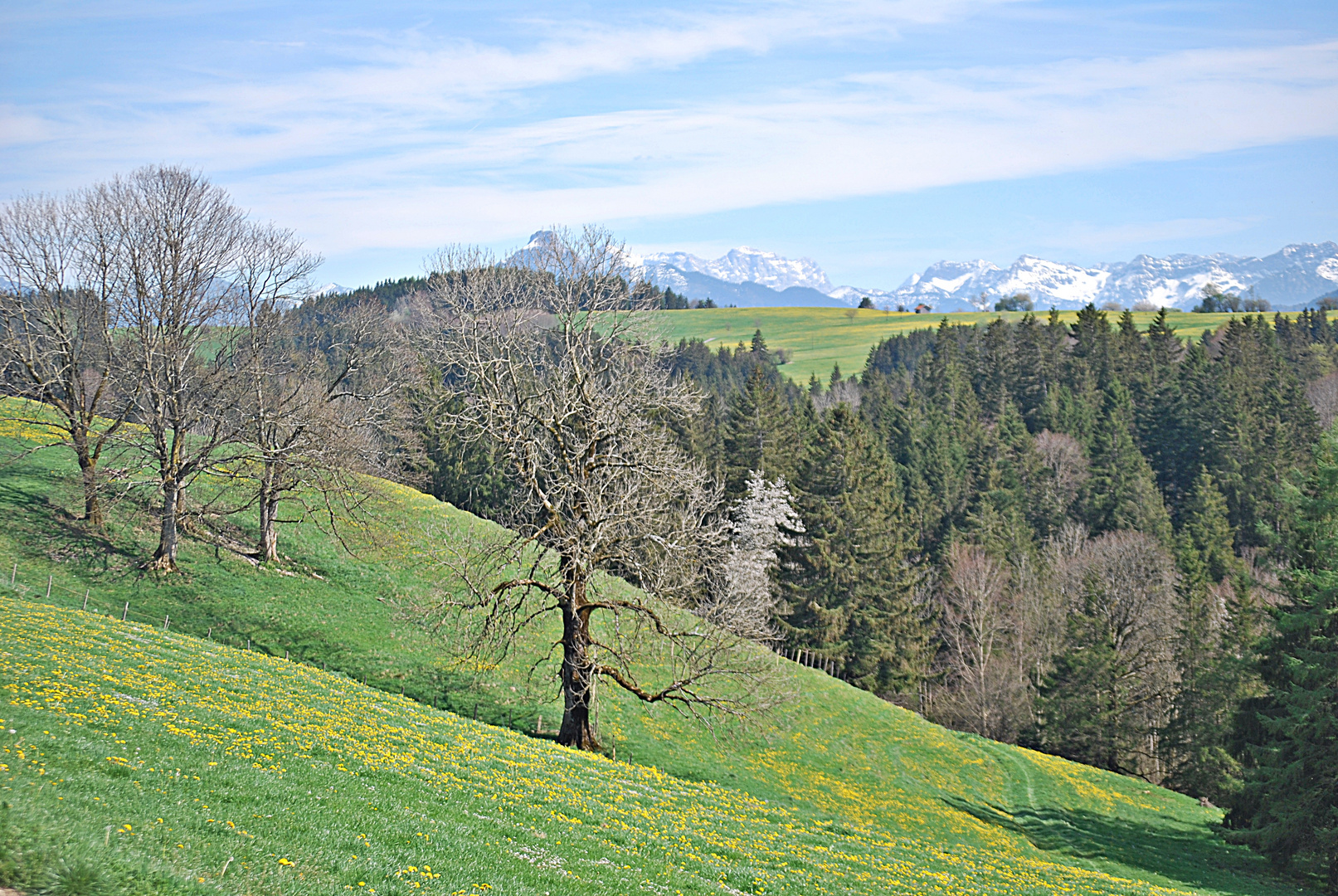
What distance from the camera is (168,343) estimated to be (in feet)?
101

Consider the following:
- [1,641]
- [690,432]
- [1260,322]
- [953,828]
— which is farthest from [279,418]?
[1260,322]

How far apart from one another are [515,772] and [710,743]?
13720mm

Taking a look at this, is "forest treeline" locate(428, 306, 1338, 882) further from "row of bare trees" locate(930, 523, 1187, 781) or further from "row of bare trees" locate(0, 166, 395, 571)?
"row of bare trees" locate(0, 166, 395, 571)

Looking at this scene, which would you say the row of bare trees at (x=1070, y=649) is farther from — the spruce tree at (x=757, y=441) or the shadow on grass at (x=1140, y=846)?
the spruce tree at (x=757, y=441)

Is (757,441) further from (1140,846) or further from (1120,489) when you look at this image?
(1140,846)

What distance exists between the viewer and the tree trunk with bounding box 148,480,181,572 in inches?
1220

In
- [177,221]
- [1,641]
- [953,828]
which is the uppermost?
[177,221]

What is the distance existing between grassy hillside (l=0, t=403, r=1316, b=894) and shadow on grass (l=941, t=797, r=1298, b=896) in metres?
0.16

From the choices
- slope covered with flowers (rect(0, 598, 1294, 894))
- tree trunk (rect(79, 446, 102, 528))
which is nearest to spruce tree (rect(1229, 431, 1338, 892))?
slope covered with flowers (rect(0, 598, 1294, 894))

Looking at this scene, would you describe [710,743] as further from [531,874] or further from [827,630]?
[827,630]

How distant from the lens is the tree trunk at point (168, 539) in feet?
102

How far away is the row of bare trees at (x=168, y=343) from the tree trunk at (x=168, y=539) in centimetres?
5

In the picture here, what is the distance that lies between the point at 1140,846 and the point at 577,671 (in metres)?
24.8

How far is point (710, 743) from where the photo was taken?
101 feet
